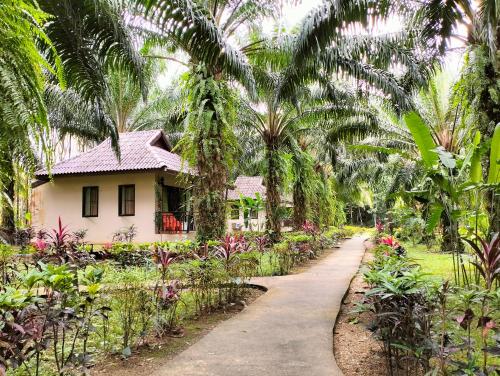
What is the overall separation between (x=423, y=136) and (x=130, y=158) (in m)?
15.0

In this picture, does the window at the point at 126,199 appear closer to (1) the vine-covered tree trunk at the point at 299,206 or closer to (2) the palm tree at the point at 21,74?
(1) the vine-covered tree trunk at the point at 299,206

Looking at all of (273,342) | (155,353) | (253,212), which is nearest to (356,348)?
(273,342)

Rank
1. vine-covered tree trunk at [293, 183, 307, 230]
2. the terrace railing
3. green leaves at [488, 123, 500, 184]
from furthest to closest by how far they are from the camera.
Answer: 1. vine-covered tree trunk at [293, 183, 307, 230]
2. the terrace railing
3. green leaves at [488, 123, 500, 184]

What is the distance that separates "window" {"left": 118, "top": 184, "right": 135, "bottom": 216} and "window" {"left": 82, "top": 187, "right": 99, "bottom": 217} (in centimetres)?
126

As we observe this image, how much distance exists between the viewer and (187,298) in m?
6.96

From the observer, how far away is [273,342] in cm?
471

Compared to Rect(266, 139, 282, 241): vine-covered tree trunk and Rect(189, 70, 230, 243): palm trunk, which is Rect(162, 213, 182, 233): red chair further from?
Rect(189, 70, 230, 243): palm trunk

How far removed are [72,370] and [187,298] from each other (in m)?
3.61

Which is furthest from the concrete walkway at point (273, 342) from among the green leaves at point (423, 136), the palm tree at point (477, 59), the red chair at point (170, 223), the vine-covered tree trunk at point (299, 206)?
the red chair at point (170, 223)

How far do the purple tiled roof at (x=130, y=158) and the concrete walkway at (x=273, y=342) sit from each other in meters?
11.9

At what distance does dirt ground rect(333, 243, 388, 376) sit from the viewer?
3991mm

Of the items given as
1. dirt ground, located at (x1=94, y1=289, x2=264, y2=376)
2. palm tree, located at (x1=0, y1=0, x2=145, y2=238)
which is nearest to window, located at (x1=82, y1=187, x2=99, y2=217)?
palm tree, located at (x1=0, y1=0, x2=145, y2=238)

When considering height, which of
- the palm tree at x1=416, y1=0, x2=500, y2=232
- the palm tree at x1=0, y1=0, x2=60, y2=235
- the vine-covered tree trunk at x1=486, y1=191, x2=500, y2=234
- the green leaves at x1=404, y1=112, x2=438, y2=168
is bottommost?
the vine-covered tree trunk at x1=486, y1=191, x2=500, y2=234

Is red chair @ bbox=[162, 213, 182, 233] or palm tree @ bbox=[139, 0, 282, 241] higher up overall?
palm tree @ bbox=[139, 0, 282, 241]
